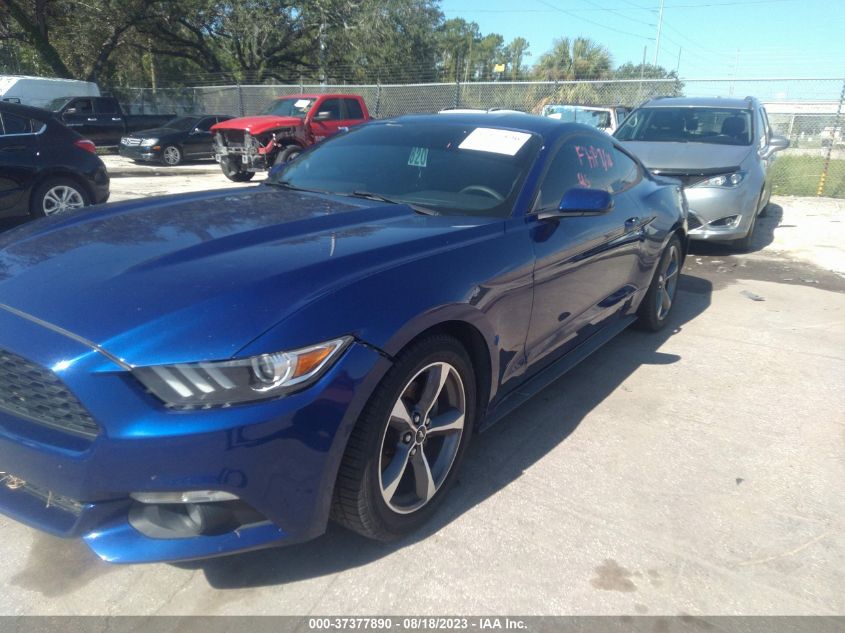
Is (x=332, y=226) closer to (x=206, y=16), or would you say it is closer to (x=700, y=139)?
(x=700, y=139)

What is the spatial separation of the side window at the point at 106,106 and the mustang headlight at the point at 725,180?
1730cm

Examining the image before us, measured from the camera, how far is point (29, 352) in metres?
1.85

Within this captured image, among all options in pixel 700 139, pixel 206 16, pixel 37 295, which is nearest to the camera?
pixel 37 295

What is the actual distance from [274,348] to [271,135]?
12.2m

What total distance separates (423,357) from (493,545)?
80cm

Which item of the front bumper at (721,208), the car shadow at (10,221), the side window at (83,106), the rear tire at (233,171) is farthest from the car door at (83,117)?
the front bumper at (721,208)

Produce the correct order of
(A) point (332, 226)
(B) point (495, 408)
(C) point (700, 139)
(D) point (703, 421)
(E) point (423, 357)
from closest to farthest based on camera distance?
(E) point (423, 357), (A) point (332, 226), (B) point (495, 408), (D) point (703, 421), (C) point (700, 139)

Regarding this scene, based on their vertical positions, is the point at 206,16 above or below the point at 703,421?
above

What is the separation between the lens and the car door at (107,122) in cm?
1844

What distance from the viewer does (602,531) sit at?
2.59 m

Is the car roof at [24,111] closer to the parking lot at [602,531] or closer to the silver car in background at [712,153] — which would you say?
the parking lot at [602,531]

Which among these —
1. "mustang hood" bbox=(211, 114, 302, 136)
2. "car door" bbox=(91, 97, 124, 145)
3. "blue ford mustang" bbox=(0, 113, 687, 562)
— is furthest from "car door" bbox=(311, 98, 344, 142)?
"blue ford mustang" bbox=(0, 113, 687, 562)

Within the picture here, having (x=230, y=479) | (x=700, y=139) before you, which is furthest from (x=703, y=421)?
(x=700, y=139)

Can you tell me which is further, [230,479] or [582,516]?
[582,516]
